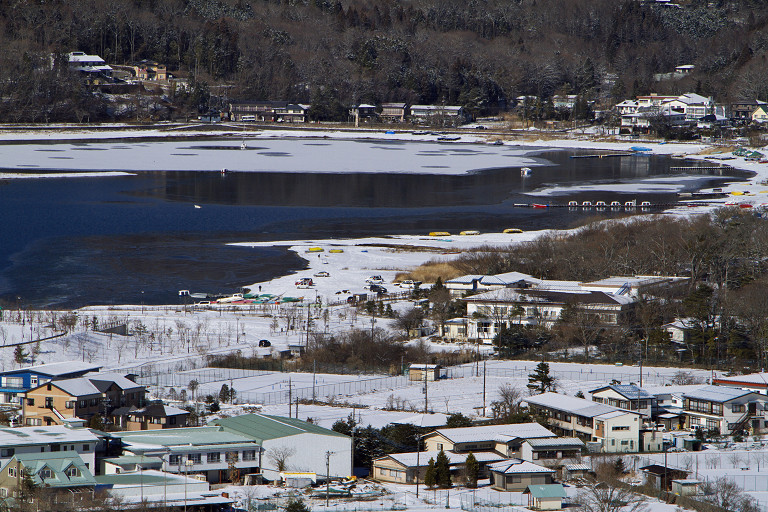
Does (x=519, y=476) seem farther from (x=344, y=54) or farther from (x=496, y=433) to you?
(x=344, y=54)

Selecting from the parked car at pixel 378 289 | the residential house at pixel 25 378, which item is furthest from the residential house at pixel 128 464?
the parked car at pixel 378 289

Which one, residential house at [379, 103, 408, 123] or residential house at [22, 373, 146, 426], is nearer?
residential house at [22, 373, 146, 426]

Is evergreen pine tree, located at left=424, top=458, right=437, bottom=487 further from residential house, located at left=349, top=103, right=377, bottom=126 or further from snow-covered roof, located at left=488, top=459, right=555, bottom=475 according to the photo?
residential house, located at left=349, top=103, right=377, bottom=126

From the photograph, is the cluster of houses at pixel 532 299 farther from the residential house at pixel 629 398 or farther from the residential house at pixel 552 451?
the residential house at pixel 552 451

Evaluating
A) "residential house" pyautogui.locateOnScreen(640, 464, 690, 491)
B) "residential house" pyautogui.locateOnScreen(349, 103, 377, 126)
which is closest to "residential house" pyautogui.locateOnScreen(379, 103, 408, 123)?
"residential house" pyautogui.locateOnScreen(349, 103, 377, 126)

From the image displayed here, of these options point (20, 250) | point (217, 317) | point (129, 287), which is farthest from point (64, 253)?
point (217, 317)

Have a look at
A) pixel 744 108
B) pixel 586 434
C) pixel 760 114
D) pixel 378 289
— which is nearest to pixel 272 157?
pixel 378 289

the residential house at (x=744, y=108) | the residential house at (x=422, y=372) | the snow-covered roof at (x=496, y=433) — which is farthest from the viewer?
the residential house at (x=744, y=108)
